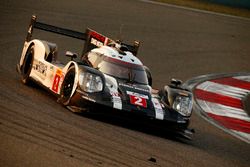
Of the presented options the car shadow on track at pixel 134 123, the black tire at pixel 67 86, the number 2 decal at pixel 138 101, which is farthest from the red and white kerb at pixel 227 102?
the black tire at pixel 67 86

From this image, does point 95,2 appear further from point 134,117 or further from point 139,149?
point 139,149

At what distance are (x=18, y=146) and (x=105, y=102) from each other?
9.87 ft

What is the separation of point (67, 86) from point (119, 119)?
110 centimetres

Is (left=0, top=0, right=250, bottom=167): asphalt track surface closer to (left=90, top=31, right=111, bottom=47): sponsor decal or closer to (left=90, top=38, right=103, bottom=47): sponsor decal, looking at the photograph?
(left=90, top=31, right=111, bottom=47): sponsor decal

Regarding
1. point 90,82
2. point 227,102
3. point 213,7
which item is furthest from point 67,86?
point 213,7

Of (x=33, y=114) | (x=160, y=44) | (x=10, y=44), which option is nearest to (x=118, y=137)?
(x=33, y=114)

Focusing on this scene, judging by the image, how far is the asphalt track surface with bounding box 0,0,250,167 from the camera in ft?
26.6

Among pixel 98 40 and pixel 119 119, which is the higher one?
pixel 98 40

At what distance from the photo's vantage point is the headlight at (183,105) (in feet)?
37.0

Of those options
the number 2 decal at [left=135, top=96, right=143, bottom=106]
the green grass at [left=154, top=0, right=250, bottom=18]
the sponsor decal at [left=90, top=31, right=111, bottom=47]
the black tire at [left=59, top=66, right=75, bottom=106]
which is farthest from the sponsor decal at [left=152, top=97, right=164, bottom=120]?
the green grass at [left=154, top=0, right=250, bottom=18]

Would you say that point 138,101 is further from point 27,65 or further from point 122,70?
point 27,65

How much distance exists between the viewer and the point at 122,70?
461 inches

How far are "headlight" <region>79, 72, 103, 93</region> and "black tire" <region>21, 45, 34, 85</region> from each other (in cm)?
231

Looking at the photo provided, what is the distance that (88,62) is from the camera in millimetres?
12070
